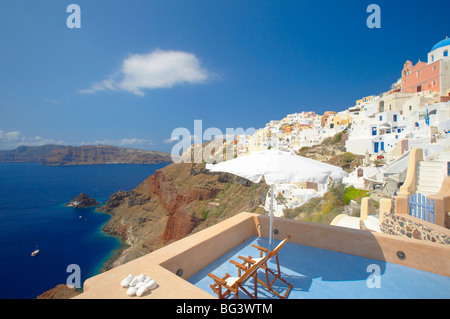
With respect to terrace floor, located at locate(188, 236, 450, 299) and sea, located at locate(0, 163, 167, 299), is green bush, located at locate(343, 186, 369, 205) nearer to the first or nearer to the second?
terrace floor, located at locate(188, 236, 450, 299)

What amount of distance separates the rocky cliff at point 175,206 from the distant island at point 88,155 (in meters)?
102

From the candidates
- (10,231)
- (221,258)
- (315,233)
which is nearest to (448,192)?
(315,233)

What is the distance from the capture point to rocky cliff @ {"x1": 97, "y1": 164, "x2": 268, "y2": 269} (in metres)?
24.5

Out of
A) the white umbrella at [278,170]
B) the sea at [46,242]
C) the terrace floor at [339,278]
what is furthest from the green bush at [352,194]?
the sea at [46,242]

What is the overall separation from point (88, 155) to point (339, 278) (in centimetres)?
17886

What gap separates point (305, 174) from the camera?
9.46ft

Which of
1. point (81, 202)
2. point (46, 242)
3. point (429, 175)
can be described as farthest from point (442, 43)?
point (81, 202)

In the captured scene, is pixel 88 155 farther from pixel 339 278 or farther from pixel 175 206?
pixel 339 278

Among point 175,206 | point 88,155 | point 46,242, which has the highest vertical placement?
point 88,155

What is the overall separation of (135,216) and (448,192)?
43.3 m

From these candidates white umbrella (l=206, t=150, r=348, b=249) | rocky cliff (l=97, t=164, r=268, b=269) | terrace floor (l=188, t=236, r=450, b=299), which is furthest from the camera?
rocky cliff (l=97, t=164, r=268, b=269)

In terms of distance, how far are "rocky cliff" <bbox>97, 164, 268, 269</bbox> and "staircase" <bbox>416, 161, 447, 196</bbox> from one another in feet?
44.4

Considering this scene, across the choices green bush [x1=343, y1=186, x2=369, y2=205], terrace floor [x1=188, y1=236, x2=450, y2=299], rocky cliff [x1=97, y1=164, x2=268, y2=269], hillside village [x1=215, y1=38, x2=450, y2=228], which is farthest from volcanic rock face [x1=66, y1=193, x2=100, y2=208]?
terrace floor [x1=188, y1=236, x2=450, y2=299]

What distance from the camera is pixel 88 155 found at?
151625 mm
